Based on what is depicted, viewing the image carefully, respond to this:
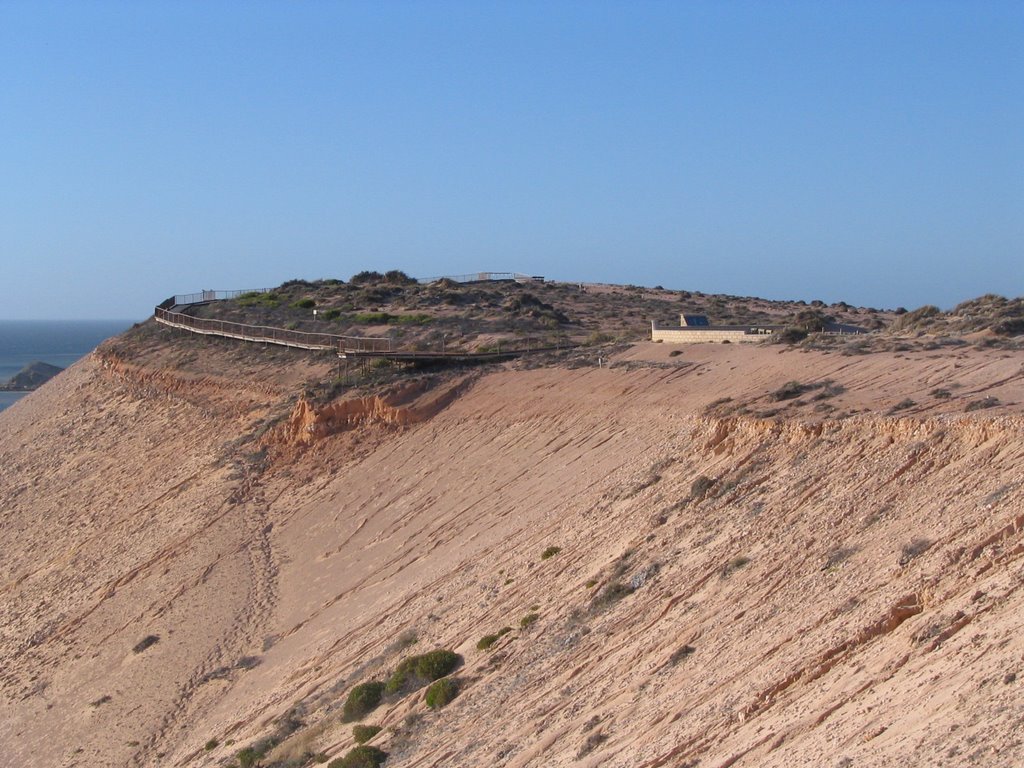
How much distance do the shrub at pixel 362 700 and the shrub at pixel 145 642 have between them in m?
8.82

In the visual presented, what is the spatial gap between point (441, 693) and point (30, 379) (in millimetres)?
95930

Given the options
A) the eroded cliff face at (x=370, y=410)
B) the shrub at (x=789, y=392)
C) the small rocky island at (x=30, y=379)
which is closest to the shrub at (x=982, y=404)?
the shrub at (x=789, y=392)

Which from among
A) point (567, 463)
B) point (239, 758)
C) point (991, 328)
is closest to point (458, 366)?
point (567, 463)

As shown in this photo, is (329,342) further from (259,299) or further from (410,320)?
(259,299)

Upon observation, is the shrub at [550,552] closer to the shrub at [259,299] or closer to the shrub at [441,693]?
the shrub at [441,693]

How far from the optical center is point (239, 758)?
746 inches

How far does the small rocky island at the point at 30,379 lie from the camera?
10062 cm

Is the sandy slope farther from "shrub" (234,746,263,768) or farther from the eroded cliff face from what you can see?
"shrub" (234,746,263,768)

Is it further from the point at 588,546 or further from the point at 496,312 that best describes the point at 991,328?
the point at 496,312

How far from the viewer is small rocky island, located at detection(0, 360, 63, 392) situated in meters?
101

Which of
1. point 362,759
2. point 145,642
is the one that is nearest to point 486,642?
point 362,759

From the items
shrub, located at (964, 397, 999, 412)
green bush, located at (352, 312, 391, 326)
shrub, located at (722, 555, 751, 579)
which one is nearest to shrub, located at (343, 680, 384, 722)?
shrub, located at (722, 555, 751, 579)

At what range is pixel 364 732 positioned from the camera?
58.3 feet

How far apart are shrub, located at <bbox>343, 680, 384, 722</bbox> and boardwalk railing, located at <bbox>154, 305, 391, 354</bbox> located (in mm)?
21808
